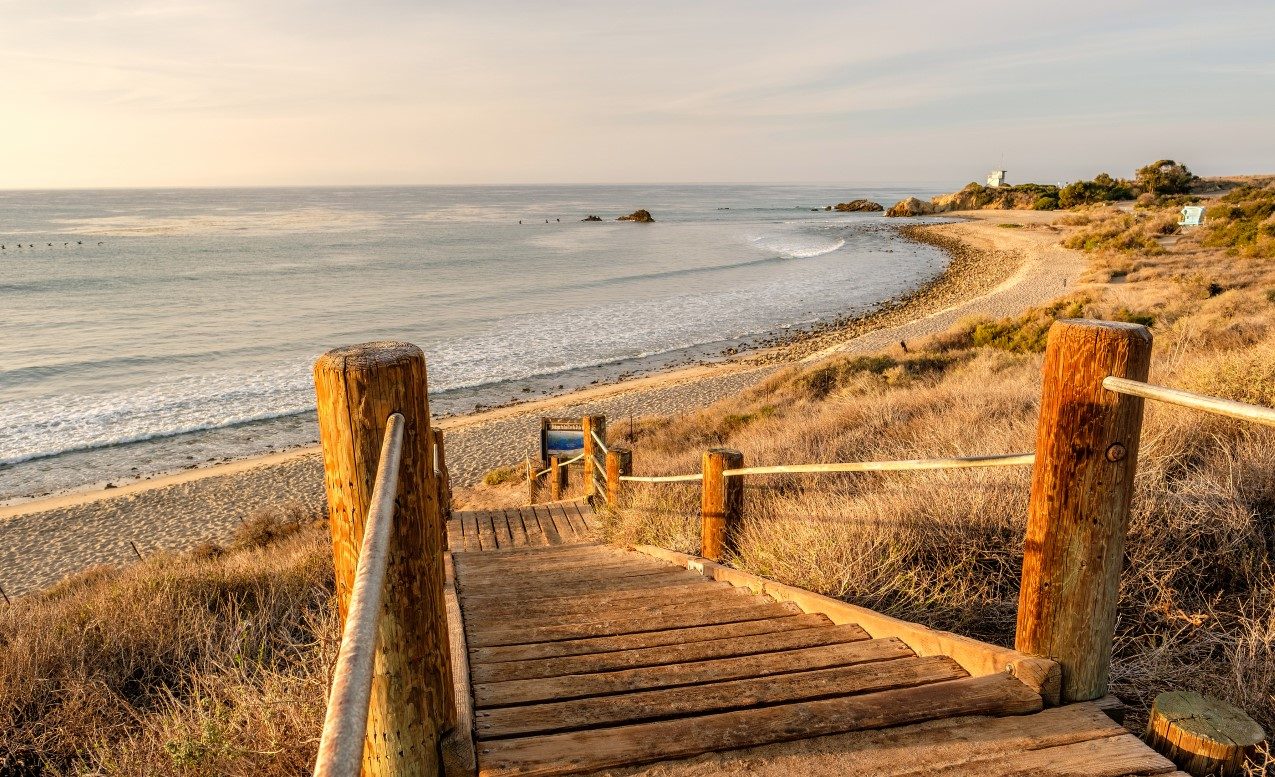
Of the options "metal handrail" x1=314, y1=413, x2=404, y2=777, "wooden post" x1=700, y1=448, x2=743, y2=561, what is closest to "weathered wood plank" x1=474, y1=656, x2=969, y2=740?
"metal handrail" x1=314, y1=413, x2=404, y2=777

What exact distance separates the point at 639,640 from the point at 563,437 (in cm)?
725

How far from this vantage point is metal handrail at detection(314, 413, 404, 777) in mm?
968

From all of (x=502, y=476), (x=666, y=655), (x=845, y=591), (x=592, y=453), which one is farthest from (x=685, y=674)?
(x=502, y=476)

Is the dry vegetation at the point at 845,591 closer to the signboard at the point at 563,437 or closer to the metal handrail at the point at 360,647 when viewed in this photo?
the metal handrail at the point at 360,647

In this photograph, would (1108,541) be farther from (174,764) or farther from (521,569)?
(521,569)

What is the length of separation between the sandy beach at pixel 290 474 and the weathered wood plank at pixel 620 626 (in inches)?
474

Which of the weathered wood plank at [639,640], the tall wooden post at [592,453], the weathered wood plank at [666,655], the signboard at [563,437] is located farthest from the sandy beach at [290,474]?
the weathered wood plank at [666,655]

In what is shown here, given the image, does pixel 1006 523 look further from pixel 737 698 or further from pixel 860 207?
pixel 860 207

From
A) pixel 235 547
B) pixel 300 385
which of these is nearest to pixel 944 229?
pixel 300 385

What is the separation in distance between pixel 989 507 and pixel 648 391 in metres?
16.9

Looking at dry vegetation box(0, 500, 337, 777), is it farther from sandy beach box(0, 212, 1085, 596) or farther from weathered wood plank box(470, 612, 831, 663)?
sandy beach box(0, 212, 1085, 596)

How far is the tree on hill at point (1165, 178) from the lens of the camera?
6512 centimetres

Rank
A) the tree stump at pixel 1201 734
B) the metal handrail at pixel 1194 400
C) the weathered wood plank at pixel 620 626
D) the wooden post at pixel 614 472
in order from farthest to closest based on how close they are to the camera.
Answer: the wooden post at pixel 614 472 → the weathered wood plank at pixel 620 626 → the tree stump at pixel 1201 734 → the metal handrail at pixel 1194 400

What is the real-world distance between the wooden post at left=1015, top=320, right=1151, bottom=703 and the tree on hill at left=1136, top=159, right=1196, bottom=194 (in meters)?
77.8
